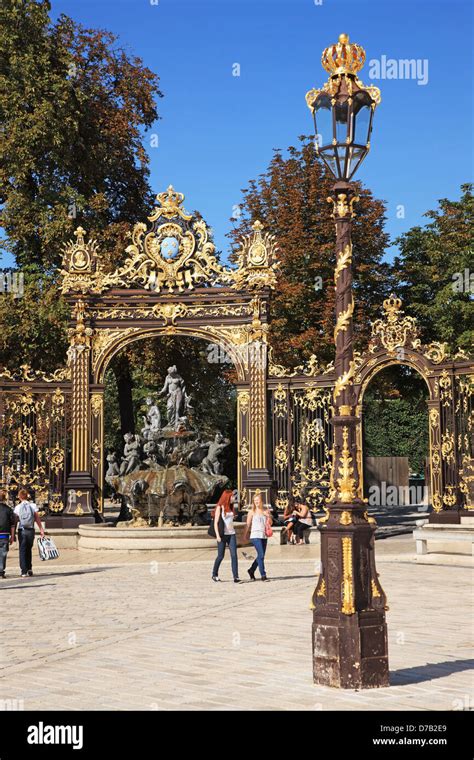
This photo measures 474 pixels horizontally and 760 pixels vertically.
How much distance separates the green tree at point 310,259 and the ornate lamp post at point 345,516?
75.3 ft

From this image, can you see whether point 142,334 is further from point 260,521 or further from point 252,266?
point 260,521

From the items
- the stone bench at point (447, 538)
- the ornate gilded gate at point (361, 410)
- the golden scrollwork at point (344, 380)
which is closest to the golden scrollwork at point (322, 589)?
the golden scrollwork at point (344, 380)

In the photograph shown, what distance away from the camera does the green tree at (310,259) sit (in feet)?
108

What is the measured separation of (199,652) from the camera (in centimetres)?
1008

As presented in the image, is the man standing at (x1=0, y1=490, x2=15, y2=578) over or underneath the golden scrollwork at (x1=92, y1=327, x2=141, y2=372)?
underneath

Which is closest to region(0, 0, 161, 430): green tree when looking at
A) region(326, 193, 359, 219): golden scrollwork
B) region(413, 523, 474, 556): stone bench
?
region(413, 523, 474, 556): stone bench

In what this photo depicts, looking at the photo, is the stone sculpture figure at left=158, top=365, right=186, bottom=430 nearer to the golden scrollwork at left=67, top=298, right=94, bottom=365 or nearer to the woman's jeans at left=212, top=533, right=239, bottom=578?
the golden scrollwork at left=67, top=298, right=94, bottom=365

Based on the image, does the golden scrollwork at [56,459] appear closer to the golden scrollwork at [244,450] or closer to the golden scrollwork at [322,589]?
the golden scrollwork at [244,450]

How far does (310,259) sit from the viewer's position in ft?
111

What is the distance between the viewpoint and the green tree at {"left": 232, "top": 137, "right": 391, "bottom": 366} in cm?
3278

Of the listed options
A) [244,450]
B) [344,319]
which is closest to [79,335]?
[244,450]

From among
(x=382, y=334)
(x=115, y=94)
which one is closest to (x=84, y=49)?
(x=115, y=94)

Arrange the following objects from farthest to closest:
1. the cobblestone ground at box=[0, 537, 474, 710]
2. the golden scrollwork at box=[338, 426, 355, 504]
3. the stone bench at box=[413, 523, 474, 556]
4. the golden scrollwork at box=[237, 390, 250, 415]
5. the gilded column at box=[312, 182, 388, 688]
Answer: the golden scrollwork at box=[237, 390, 250, 415] → the stone bench at box=[413, 523, 474, 556] → the golden scrollwork at box=[338, 426, 355, 504] → the gilded column at box=[312, 182, 388, 688] → the cobblestone ground at box=[0, 537, 474, 710]
